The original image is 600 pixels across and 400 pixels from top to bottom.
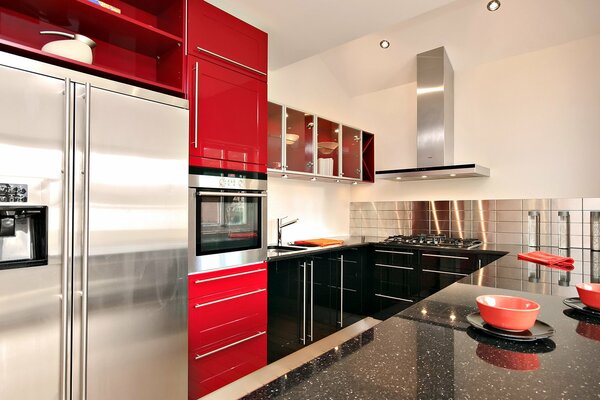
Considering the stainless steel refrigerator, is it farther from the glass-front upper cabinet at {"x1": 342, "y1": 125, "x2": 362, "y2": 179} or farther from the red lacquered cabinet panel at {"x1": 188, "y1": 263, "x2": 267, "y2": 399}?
the glass-front upper cabinet at {"x1": 342, "y1": 125, "x2": 362, "y2": 179}

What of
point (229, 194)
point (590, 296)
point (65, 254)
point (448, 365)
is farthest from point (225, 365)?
point (590, 296)

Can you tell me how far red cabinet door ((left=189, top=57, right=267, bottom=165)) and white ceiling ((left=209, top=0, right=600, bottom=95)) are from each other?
43 centimetres

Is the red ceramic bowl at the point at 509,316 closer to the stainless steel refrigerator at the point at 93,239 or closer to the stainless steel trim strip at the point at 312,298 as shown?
the stainless steel refrigerator at the point at 93,239

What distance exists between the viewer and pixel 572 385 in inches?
25.2

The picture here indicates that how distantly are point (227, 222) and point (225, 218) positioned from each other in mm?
30

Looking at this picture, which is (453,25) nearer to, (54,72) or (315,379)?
(54,72)

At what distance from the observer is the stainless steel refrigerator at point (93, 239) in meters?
1.34

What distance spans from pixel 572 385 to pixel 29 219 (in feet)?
5.91

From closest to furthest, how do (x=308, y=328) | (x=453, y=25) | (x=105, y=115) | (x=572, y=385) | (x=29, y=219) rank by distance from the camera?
(x=572, y=385)
(x=29, y=219)
(x=105, y=115)
(x=308, y=328)
(x=453, y=25)

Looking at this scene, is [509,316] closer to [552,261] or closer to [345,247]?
[552,261]

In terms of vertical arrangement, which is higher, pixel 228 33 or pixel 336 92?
pixel 336 92

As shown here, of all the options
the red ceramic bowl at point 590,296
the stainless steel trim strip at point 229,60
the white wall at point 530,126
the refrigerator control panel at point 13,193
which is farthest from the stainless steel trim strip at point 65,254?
the white wall at point 530,126

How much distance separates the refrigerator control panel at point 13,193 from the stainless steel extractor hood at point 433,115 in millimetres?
3042

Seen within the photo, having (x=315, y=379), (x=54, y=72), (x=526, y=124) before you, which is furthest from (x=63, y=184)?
(x=526, y=124)
